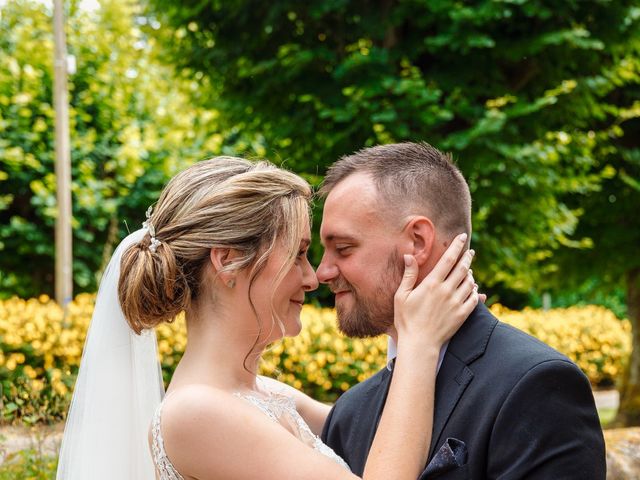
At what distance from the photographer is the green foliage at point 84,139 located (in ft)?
46.4

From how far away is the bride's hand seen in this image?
8.53 ft

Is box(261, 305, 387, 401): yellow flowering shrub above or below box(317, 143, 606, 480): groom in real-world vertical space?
below

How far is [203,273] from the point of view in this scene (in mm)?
2779

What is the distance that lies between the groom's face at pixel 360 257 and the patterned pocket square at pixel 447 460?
573 mm

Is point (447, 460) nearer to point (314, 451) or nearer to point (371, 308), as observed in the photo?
point (314, 451)

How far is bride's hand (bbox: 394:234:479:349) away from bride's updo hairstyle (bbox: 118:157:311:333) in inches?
16.4

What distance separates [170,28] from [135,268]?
6749 mm

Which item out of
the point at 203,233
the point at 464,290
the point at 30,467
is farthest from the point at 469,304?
the point at 30,467

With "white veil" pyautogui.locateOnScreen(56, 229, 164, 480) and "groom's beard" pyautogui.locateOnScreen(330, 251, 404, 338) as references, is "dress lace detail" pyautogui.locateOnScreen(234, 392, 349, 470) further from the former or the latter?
"white veil" pyautogui.locateOnScreen(56, 229, 164, 480)

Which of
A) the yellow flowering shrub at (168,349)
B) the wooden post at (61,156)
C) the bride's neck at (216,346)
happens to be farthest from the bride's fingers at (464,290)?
the wooden post at (61,156)

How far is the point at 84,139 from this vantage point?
14.4 m

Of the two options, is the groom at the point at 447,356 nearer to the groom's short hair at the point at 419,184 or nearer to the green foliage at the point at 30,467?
the groom's short hair at the point at 419,184

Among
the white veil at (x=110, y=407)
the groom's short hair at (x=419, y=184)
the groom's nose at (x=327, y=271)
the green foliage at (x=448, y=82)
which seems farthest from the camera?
the green foliage at (x=448, y=82)

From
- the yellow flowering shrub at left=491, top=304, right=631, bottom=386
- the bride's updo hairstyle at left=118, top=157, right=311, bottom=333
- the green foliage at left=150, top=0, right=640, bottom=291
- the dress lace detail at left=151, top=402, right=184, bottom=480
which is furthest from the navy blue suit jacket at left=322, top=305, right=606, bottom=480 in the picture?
the yellow flowering shrub at left=491, top=304, right=631, bottom=386
